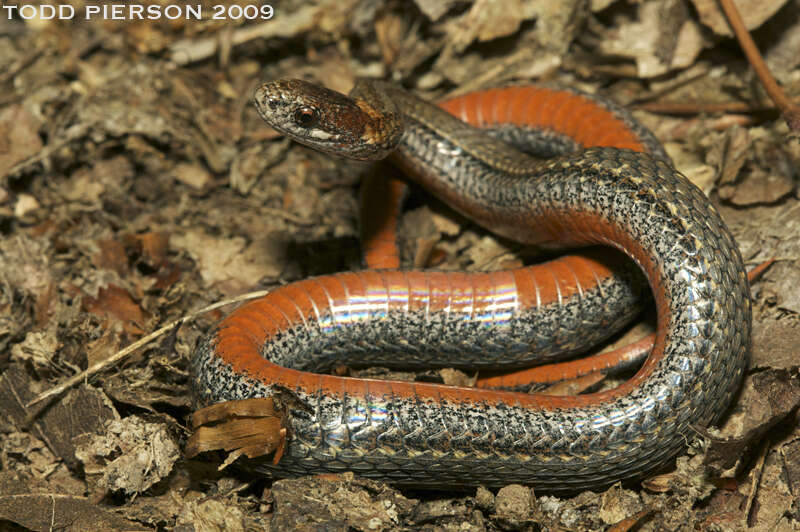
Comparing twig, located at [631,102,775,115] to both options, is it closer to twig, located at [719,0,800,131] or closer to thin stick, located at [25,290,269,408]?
twig, located at [719,0,800,131]

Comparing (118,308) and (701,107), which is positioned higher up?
(701,107)

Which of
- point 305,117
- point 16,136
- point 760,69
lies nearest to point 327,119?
point 305,117

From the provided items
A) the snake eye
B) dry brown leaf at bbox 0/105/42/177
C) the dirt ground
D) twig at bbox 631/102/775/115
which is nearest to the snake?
the snake eye

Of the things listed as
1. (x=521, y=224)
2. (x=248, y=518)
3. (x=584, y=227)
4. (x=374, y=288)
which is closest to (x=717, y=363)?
(x=584, y=227)

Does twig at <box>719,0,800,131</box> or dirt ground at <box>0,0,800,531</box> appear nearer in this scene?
dirt ground at <box>0,0,800,531</box>

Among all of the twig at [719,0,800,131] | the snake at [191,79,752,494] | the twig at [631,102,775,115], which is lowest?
the snake at [191,79,752,494]

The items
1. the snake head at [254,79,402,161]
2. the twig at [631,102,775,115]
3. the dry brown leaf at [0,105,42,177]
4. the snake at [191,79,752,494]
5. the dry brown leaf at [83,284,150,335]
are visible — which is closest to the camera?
the snake at [191,79,752,494]

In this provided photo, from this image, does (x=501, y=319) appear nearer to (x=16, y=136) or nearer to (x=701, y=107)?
(x=701, y=107)
